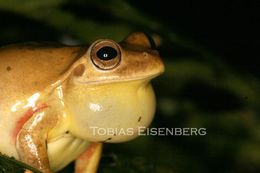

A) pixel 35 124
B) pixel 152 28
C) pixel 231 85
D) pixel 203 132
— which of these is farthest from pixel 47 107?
pixel 203 132

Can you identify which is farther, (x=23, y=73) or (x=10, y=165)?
(x=23, y=73)

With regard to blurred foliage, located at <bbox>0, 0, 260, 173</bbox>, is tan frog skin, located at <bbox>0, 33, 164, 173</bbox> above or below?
above

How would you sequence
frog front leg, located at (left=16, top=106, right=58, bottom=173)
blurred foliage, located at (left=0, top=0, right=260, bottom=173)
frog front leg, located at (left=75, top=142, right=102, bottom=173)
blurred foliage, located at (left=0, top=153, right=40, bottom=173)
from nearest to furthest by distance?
blurred foliage, located at (left=0, top=153, right=40, bottom=173) < frog front leg, located at (left=16, top=106, right=58, bottom=173) < frog front leg, located at (left=75, top=142, right=102, bottom=173) < blurred foliage, located at (left=0, top=0, right=260, bottom=173)

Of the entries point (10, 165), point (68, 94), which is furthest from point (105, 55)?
point (10, 165)

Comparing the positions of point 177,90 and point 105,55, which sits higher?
point 105,55

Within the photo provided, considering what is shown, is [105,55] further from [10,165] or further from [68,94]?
[10,165]

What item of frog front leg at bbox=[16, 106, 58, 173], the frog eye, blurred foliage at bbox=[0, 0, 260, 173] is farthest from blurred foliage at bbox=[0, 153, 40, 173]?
blurred foliage at bbox=[0, 0, 260, 173]

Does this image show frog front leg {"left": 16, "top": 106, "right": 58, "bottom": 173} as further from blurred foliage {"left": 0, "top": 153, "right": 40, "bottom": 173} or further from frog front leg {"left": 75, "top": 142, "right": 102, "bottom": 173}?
frog front leg {"left": 75, "top": 142, "right": 102, "bottom": 173}

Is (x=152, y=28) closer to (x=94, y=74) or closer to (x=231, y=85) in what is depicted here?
(x=231, y=85)
